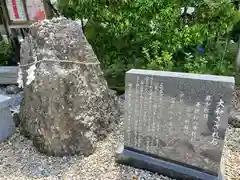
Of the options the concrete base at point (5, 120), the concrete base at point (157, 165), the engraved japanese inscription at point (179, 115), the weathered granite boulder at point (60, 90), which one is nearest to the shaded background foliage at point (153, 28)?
the weathered granite boulder at point (60, 90)

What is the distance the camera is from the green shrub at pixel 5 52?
487 cm

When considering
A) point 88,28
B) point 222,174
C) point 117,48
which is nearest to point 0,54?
point 88,28

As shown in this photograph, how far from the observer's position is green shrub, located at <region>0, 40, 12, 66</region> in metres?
4.87

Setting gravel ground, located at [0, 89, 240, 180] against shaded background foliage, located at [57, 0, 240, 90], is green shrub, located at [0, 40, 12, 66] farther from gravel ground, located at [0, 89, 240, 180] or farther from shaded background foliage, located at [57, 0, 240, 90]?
gravel ground, located at [0, 89, 240, 180]

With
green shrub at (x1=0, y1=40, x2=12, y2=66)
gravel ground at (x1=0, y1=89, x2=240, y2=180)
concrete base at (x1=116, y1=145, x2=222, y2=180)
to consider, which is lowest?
gravel ground at (x1=0, y1=89, x2=240, y2=180)

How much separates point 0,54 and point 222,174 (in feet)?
13.4

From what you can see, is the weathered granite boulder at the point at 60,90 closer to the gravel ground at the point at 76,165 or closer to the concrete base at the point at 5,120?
the gravel ground at the point at 76,165

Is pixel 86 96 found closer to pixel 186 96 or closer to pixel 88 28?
pixel 186 96

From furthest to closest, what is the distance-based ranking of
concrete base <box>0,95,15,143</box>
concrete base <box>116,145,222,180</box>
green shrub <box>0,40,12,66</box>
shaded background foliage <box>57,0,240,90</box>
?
green shrub <box>0,40,12,66</box>, shaded background foliage <box>57,0,240,90</box>, concrete base <box>0,95,15,143</box>, concrete base <box>116,145,222,180</box>

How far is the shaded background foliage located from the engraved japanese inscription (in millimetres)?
1067

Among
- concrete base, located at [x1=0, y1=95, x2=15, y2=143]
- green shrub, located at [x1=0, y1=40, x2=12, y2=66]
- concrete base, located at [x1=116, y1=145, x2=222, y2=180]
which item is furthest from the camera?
green shrub, located at [x1=0, y1=40, x2=12, y2=66]

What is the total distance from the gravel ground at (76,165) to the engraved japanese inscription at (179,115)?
0.94 feet

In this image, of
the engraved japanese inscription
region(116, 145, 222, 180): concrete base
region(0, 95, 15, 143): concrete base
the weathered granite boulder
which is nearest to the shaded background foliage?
the weathered granite boulder

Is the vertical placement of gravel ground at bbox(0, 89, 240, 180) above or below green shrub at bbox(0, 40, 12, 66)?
below
